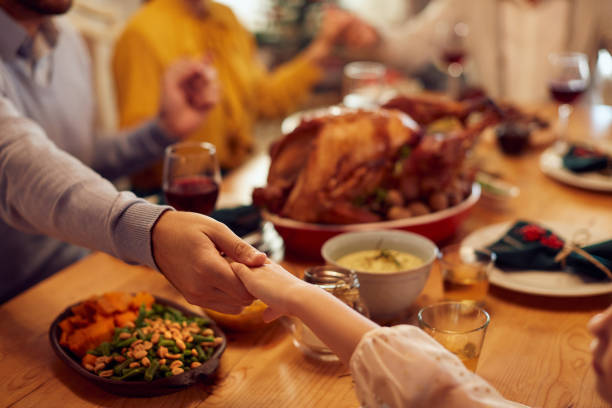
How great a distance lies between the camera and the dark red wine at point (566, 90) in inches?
70.4

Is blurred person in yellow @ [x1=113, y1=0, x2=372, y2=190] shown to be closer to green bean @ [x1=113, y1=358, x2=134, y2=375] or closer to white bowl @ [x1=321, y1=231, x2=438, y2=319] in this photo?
white bowl @ [x1=321, y1=231, x2=438, y2=319]

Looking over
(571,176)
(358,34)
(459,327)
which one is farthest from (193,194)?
(358,34)

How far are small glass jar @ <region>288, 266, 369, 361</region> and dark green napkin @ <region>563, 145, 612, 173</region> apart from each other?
1.02 meters

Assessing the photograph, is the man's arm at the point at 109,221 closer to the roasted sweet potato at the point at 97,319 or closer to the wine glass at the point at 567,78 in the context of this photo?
the roasted sweet potato at the point at 97,319

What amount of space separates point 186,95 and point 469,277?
3.62ft

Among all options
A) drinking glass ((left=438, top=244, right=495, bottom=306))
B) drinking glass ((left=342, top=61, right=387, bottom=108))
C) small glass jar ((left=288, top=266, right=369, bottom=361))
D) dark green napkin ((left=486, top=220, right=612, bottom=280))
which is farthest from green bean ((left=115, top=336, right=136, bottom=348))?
drinking glass ((left=342, top=61, right=387, bottom=108))

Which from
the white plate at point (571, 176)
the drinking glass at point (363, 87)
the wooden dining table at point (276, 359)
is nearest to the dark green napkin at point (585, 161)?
the white plate at point (571, 176)

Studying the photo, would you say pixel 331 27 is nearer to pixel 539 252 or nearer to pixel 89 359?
pixel 539 252

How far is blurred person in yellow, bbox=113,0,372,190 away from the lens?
2396 millimetres

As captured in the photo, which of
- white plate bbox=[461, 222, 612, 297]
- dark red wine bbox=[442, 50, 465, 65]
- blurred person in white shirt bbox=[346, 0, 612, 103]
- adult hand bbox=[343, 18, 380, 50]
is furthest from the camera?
blurred person in white shirt bbox=[346, 0, 612, 103]

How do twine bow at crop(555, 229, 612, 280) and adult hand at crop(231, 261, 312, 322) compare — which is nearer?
adult hand at crop(231, 261, 312, 322)

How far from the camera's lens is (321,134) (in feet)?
4.04

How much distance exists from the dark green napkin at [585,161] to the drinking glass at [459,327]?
3.18 feet

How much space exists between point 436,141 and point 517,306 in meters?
0.41
